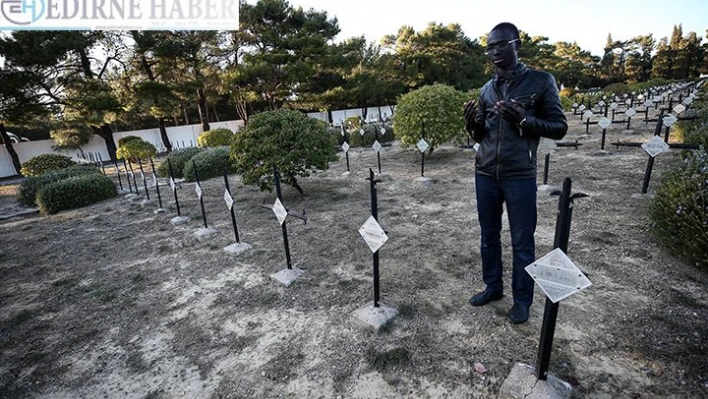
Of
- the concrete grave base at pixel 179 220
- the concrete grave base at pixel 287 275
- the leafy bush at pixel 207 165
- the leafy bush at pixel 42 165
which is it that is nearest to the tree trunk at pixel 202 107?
the leafy bush at pixel 42 165

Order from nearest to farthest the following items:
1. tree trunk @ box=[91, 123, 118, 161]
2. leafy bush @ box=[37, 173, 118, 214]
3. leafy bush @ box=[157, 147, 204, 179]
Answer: leafy bush @ box=[37, 173, 118, 214] < leafy bush @ box=[157, 147, 204, 179] < tree trunk @ box=[91, 123, 118, 161]

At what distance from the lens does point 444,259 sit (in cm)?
404

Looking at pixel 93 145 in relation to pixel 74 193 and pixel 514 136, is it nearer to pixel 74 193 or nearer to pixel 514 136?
pixel 74 193

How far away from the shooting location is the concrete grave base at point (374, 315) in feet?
9.45

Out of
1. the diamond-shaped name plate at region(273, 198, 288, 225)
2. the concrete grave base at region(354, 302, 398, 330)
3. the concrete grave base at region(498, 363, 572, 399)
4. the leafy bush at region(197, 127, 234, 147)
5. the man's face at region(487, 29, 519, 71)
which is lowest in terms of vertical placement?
the concrete grave base at region(354, 302, 398, 330)

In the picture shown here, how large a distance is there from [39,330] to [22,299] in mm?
1039

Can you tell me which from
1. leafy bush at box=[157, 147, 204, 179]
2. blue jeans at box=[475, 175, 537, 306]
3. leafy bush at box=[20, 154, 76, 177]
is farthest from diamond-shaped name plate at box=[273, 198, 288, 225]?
leafy bush at box=[20, 154, 76, 177]

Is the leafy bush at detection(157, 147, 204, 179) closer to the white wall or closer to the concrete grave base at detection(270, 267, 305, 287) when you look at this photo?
the white wall

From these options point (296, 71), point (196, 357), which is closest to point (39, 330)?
point (196, 357)

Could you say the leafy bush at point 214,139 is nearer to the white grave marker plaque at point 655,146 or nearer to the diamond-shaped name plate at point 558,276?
the white grave marker plaque at point 655,146

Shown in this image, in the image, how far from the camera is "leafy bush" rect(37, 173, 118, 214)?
8.16 m

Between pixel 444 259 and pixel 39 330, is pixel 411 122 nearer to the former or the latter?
pixel 444 259

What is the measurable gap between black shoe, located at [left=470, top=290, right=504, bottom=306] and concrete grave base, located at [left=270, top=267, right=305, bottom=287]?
193 centimetres

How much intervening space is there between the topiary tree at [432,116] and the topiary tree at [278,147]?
345 centimetres
